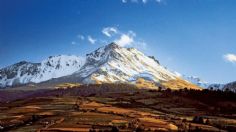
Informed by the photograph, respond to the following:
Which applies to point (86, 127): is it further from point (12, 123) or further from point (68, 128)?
point (12, 123)

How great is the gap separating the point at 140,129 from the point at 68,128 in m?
14.4

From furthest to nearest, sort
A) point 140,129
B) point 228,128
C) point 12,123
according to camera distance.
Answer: point 12,123 → point 228,128 → point 140,129

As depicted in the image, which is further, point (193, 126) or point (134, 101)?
point (134, 101)

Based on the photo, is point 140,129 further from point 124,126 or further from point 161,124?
point 161,124

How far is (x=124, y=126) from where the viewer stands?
325 feet

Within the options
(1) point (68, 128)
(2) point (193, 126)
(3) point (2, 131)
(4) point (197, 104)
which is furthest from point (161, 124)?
(4) point (197, 104)

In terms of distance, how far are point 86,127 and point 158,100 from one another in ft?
329

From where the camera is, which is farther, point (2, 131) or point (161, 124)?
point (161, 124)

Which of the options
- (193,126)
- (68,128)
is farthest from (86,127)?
(193,126)

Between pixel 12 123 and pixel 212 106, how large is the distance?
95.3 metres

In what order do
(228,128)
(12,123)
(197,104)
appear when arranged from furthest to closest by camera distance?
(197,104) → (12,123) → (228,128)

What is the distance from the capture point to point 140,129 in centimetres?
9538

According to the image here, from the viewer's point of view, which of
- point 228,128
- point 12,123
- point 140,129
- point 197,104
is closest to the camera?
point 140,129

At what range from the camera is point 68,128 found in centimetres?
9644
